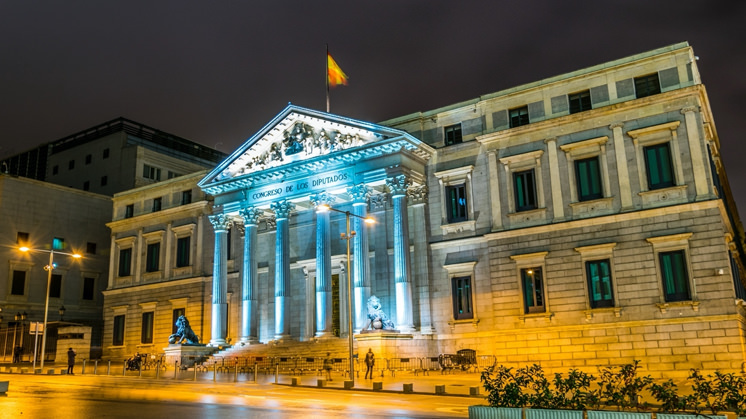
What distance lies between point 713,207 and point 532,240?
30.5 feet

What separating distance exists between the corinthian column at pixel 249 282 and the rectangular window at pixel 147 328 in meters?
12.8

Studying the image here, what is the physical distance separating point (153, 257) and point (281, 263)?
17824 millimetres

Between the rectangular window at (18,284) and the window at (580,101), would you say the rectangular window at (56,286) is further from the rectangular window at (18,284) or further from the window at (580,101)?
the window at (580,101)

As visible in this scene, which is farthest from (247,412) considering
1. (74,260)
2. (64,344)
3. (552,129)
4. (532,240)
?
(74,260)

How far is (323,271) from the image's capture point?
3978 cm

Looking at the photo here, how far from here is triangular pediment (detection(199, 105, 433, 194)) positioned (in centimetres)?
3909

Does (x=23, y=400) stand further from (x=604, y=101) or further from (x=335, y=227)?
(x=604, y=101)

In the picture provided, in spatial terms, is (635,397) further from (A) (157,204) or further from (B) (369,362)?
(A) (157,204)

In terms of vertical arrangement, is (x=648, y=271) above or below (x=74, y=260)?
below

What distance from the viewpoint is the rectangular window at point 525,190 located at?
37.0 m

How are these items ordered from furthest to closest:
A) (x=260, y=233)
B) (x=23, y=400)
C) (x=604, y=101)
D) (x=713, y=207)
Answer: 1. (x=260, y=233)
2. (x=604, y=101)
3. (x=713, y=207)
4. (x=23, y=400)

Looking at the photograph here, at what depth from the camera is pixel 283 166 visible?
139ft

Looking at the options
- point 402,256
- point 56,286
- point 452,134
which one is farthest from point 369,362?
A: point 56,286

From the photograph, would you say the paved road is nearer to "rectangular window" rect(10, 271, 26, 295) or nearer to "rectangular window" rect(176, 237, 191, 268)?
"rectangular window" rect(176, 237, 191, 268)
